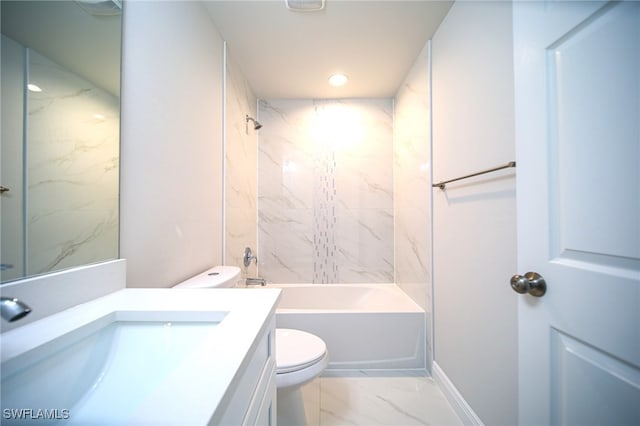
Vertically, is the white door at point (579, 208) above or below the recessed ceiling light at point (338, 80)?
below

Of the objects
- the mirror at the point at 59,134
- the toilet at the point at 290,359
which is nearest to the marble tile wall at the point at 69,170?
the mirror at the point at 59,134

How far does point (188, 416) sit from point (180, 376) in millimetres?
94

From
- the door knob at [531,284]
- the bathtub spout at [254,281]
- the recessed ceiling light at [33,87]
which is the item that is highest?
the recessed ceiling light at [33,87]

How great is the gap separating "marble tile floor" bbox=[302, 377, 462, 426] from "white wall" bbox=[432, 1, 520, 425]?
177 mm

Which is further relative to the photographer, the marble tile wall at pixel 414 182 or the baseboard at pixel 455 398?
the marble tile wall at pixel 414 182

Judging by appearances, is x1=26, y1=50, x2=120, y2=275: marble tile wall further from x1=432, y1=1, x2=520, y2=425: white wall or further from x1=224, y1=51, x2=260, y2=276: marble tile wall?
x1=432, y1=1, x2=520, y2=425: white wall

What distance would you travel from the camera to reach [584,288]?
1.87 ft

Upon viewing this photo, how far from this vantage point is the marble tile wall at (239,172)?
1.87 metres

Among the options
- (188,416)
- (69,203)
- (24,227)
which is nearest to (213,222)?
(69,203)

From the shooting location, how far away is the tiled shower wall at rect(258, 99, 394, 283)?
2627mm

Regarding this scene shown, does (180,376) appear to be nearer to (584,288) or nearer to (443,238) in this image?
(584,288)

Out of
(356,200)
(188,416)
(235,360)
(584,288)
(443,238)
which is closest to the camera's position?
(188,416)

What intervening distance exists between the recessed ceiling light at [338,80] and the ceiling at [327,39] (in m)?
0.05

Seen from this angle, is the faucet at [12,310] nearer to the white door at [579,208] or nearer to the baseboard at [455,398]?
the white door at [579,208]
